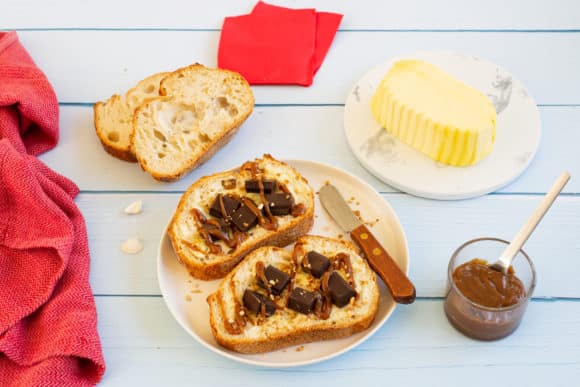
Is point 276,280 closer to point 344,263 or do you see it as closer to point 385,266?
point 344,263

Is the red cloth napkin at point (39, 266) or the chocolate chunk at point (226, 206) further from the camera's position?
the chocolate chunk at point (226, 206)

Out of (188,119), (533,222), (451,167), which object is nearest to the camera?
(533,222)

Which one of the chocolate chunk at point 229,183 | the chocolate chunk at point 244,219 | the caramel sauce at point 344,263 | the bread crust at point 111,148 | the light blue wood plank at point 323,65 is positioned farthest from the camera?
the light blue wood plank at point 323,65

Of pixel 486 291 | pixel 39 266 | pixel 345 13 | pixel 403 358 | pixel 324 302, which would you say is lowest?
pixel 39 266

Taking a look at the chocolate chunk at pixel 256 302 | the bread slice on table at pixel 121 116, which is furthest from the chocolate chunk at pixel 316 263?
the bread slice on table at pixel 121 116

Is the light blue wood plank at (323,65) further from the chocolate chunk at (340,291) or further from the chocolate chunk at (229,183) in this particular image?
the chocolate chunk at (340,291)

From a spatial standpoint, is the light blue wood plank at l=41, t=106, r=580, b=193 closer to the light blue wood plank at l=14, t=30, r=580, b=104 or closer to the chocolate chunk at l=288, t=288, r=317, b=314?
the light blue wood plank at l=14, t=30, r=580, b=104

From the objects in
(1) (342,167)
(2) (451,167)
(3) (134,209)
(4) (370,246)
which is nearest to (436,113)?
(2) (451,167)
